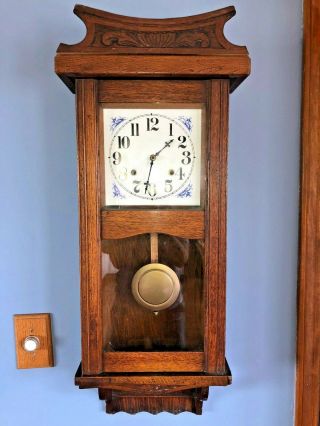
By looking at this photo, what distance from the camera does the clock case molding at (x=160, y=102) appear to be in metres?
0.59

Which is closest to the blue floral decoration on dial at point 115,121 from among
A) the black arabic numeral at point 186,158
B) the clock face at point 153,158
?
the clock face at point 153,158

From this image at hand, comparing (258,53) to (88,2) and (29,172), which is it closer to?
(88,2)

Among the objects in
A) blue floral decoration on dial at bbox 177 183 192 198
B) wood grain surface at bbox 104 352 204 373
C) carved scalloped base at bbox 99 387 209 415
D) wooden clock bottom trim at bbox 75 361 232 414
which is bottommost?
carved scalloped base at bbox 99 387 209 415

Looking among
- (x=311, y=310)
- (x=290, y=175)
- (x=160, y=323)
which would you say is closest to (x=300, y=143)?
(x=290, y=175)

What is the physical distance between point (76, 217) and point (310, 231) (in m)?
0.43

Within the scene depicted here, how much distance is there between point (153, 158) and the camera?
2.11 feet

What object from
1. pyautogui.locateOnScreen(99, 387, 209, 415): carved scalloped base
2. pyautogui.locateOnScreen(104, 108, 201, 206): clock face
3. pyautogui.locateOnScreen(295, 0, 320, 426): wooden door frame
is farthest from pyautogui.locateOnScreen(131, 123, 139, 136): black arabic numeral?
pyautogui.locateOnScreen(99, 387, 209, 415): carved scalloped base

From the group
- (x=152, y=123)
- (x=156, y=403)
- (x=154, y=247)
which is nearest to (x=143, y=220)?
(x=154, y=247)

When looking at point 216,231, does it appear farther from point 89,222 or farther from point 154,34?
point 154,34

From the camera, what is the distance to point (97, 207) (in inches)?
24.5

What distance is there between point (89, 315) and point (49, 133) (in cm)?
A: 34

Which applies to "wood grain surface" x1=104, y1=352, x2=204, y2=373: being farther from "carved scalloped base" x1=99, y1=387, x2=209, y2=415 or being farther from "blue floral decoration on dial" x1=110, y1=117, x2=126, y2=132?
"blue floral decoration on dial" x1=110, y1=117, x2=126, y2=132

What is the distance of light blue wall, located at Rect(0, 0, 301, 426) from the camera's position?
74 cm

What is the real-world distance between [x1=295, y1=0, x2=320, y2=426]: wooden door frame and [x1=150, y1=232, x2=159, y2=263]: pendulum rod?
0.93ft
